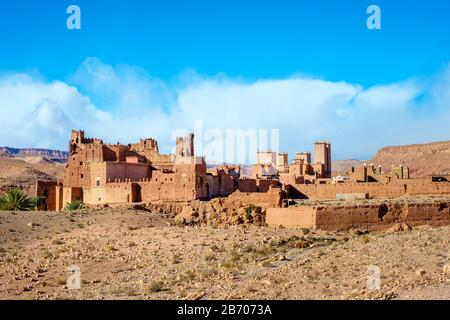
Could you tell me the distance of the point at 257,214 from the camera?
30453 mm

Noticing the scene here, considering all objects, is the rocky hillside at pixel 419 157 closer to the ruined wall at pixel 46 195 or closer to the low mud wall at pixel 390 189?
the low mud wall at pixel 390 189

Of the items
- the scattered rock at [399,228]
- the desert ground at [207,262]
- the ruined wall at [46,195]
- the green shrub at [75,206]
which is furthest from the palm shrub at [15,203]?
the scattered rock at [399,228]

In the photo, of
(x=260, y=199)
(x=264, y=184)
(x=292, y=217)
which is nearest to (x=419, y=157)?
(x=264, y=184)

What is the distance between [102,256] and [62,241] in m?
4.27

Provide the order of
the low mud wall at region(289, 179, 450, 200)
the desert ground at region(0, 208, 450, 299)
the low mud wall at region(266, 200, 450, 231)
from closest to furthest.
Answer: the desert ground at region(0, 208, 450, 299) → the low mud wall at region(266, 200, 450, 231) → the low mud wall at region(289, 179, 450, 200)

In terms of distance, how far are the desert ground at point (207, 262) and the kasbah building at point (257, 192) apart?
149cm

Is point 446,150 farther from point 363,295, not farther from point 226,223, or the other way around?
point 363,295

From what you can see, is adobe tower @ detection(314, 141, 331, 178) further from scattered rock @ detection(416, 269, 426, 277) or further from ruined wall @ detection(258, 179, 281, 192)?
scattered rock @ detection(416, 269, 426, 277)

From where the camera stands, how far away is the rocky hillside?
3105 inches

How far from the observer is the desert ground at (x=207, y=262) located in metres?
14.8

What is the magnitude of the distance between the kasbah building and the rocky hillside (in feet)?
104

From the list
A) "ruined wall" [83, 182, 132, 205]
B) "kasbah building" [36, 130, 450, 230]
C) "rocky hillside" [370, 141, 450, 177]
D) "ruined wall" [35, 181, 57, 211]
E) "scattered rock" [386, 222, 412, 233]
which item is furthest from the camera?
"rocky hillside" [370, 141, 450, 177]

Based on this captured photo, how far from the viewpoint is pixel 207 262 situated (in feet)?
64.5

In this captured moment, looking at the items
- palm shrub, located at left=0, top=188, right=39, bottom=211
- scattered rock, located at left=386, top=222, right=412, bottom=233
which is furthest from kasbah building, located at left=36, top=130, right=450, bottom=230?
palm shrub, located at left=0, top=188, right=39, bottom=211
